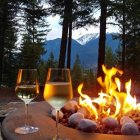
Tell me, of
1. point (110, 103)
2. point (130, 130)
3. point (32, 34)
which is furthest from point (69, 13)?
point (32, 34)

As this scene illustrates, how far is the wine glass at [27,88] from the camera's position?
2568mm

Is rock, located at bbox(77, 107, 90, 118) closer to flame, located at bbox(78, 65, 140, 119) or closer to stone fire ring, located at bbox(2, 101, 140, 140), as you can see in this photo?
flame, located at bbox(78, 65, 140, 119)

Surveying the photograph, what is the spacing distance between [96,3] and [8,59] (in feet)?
56.4

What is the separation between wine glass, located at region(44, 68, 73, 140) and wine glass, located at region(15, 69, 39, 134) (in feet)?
0.77

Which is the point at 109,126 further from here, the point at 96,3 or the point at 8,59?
the point at 8,59

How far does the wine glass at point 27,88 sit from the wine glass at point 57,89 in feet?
0.77

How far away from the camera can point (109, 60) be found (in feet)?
160

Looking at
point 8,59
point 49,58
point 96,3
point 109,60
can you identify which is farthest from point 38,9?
point 49,58

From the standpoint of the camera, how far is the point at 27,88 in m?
2.57

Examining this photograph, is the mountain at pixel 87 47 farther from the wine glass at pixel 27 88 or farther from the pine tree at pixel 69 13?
the wine glass at pixel 27 88

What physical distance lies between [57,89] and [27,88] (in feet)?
1.21

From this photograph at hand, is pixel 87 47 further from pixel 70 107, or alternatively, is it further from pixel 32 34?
pixel 70 107

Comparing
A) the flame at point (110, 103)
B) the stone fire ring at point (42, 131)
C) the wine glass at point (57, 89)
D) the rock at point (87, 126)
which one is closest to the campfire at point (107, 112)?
the flame at point (110, 103)

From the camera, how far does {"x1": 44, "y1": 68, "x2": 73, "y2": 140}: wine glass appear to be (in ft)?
7.41
